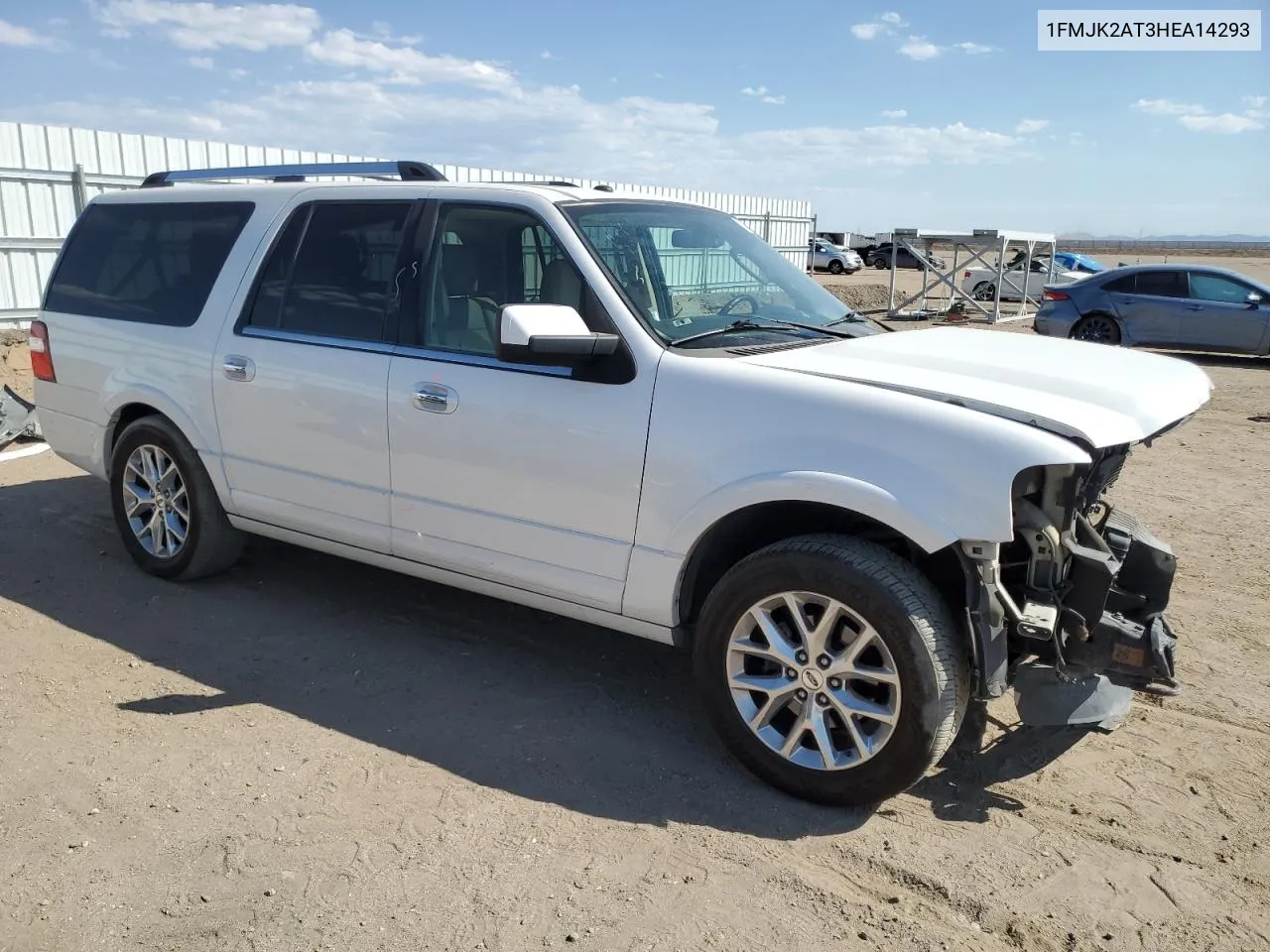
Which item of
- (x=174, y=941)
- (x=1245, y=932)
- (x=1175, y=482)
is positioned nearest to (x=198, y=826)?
(x=174, y=941)

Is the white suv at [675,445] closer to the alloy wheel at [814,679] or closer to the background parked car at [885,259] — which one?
the alloy wheel at [814,679]

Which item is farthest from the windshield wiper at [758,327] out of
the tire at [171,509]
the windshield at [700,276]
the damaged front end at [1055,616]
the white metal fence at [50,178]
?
the white metal fence at [50,178]

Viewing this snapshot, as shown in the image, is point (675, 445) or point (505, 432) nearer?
point (675, 445)

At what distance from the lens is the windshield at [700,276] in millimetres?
3918

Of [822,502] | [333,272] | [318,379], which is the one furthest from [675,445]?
[333,272]

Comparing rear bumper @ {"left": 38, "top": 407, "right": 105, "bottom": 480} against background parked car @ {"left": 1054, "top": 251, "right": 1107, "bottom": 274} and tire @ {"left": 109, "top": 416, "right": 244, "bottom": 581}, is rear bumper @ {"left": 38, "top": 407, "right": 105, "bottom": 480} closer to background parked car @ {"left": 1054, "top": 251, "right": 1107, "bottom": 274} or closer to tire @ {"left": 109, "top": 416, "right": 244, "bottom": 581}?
tire @ {"left": 109, "top": 416, "right": 244, "bottom": 581}

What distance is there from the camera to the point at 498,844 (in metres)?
3.19

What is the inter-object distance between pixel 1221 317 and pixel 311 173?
14.2 m

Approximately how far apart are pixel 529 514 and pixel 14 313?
34.5 ft

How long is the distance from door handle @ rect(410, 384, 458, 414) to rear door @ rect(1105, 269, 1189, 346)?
14.2 meters

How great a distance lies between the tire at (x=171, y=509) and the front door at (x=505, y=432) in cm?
139

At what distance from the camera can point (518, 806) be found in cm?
341

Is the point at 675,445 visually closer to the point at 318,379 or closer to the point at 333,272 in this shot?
the point at 318,379

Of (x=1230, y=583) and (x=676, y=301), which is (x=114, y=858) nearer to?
(x=676, y=301)
